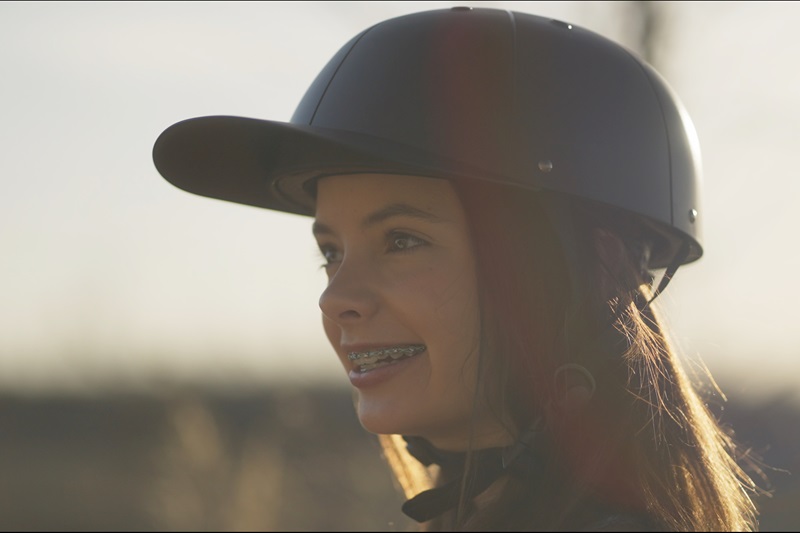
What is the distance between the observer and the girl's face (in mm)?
2730

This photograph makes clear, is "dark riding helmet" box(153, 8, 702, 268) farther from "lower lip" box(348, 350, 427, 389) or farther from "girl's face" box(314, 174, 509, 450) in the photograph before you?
"lower lip" box(348, 350, 427, 389)

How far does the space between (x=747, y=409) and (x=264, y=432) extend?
12.7 feet

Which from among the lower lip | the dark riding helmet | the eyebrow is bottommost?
the lower lip

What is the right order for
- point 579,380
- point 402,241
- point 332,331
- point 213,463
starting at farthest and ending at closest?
point 213,463
point 332,331
point 402,241
point 579,380

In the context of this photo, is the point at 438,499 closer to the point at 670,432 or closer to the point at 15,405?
the point at 670,432

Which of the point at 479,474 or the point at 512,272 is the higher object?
the point at 512,272

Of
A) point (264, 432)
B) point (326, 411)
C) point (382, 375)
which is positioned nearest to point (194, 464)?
point (264, 432)

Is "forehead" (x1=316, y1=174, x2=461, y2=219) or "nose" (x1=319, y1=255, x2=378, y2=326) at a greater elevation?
"forehead" (x1=316, y1=174, x2=461, y2=219)

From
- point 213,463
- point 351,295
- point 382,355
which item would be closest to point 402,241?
point 351,295

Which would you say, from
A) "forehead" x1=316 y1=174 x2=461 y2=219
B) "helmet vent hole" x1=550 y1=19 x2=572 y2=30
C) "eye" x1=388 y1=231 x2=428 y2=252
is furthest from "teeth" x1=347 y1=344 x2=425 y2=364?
"helmet vent hole" x1=550 y1=19 x2=572 y2=30

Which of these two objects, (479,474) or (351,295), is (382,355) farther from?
(479,474)

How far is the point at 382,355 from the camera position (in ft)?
9.20

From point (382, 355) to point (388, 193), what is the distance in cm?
41

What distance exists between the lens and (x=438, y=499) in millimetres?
2777
